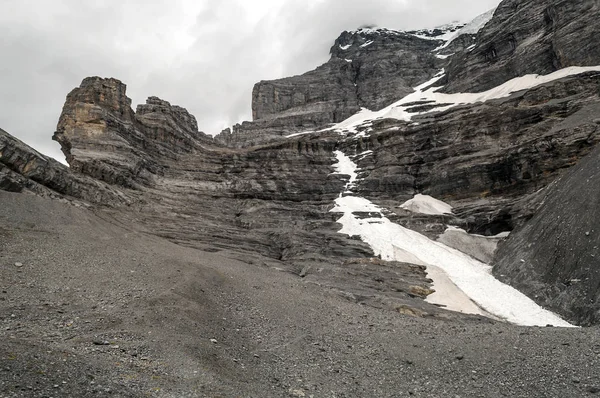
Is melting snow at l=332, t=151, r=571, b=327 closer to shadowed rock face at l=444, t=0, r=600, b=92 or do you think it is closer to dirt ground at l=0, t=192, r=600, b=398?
dirt ground at l=0, t=192, r=600, b=398

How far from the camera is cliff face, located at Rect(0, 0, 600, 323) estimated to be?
3022 cm

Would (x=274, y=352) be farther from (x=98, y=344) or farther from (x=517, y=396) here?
(x=517, y=396)

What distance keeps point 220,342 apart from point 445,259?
86.5 ft

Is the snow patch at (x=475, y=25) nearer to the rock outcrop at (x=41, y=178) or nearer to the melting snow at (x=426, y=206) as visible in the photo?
the melting snow at (x=426, y=206)

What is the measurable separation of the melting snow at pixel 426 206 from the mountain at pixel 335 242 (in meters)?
0.36

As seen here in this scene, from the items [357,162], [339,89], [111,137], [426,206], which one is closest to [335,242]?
[426,206]

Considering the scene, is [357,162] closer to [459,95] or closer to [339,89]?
[459,95]

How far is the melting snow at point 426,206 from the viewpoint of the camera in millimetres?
43844

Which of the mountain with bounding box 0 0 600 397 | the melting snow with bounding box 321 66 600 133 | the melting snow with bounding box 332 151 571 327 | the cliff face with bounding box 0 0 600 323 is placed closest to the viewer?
Result: the mountain with bounding box 0 0 600 397

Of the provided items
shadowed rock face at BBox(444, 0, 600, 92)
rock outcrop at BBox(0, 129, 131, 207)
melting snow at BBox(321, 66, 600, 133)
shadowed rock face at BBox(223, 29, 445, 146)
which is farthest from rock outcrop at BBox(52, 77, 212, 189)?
shadowed rock face at BBox(444, 0, 600, 92)

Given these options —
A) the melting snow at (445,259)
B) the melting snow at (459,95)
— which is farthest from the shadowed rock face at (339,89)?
the melting snow at (445,259)

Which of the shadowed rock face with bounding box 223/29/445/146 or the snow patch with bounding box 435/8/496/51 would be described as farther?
the snow patch with bounding box 435/8/496/51

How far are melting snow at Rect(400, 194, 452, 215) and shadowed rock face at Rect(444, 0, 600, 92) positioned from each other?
32.6m

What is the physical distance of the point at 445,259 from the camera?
110 ft
